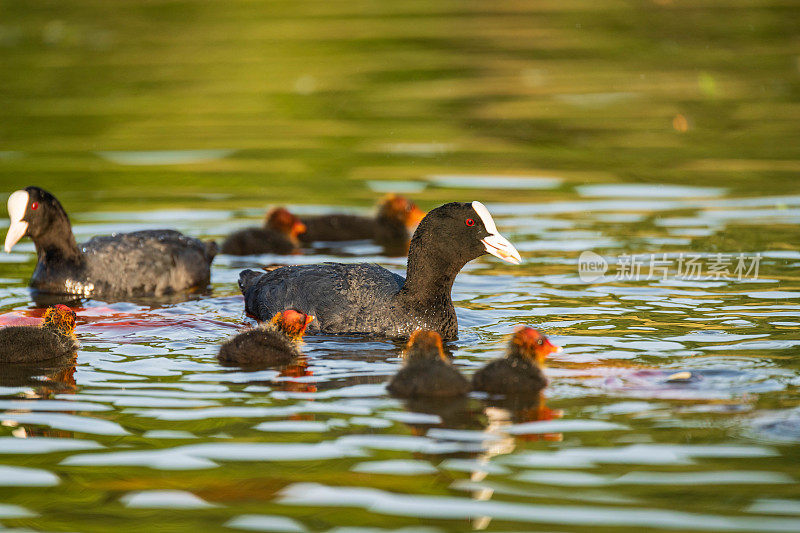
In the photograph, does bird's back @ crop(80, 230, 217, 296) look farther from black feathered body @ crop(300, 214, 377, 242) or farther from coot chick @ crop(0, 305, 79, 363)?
coot chick @ crop(0, 305, 79, 363)

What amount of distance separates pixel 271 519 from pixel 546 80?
17011 millimetres

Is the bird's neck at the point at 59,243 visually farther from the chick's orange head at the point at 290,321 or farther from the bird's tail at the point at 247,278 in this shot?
the chick's orange head at the point at 290,321

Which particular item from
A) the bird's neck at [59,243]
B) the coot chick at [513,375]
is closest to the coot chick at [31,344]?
the coot chick at [513,375]

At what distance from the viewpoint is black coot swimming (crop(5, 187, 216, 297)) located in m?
11.0

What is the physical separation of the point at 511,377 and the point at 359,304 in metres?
2.12

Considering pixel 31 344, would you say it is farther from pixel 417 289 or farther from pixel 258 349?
pixel 417 289

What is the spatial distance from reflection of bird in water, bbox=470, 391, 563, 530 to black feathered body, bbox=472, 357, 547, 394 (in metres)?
0.05

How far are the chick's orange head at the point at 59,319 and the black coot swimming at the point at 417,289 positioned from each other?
150cm

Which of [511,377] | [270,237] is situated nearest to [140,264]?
[270,237]

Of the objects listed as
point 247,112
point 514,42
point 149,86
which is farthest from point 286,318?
point 514,42

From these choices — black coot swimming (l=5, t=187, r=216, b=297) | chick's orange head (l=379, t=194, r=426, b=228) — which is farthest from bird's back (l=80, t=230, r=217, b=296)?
chick's orange head (l=379, t=194, r=426, b=228)

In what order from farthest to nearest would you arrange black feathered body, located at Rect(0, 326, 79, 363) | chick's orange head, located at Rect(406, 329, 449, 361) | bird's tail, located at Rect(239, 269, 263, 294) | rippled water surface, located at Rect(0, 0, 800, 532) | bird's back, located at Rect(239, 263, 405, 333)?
bird's tail, located at Rect(239, 269, 263, 294), bird's back, located at Rect(239, 263, 405, 333), black feathered body, located at Rect(0, 326, 79, 363), chick's orange head, located at Rect(406, 329, 449, 361), rippled water surface, located at Rect(0, 0, 800, 532)

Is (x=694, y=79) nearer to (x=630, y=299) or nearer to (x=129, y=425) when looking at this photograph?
(x=630, y=299)

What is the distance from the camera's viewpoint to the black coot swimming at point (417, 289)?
8781 mm
